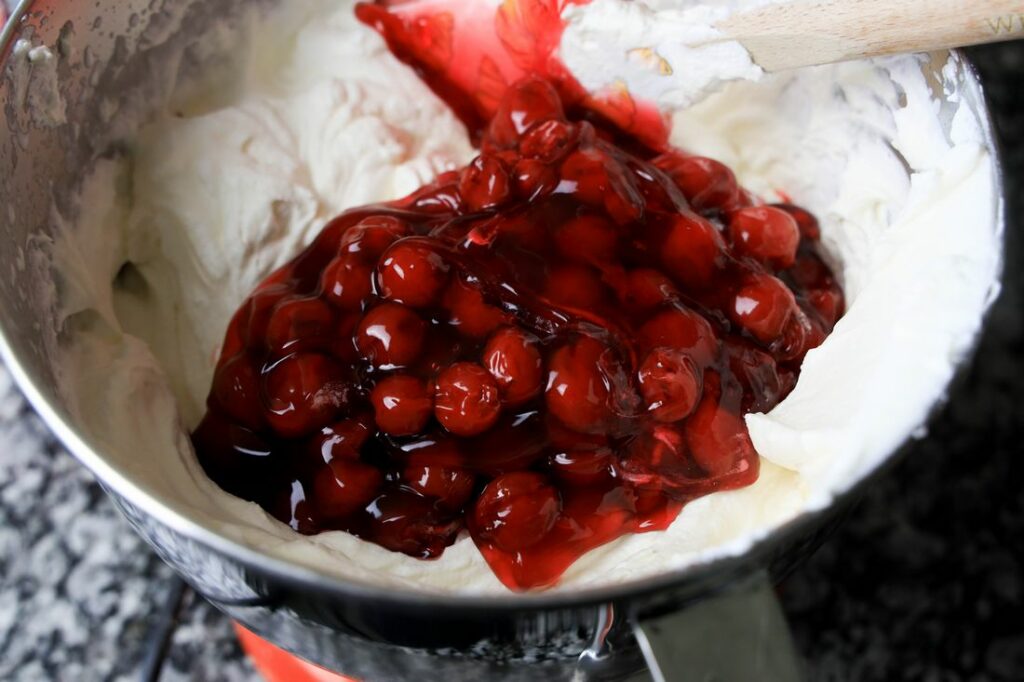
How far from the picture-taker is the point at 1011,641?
82 centimetres

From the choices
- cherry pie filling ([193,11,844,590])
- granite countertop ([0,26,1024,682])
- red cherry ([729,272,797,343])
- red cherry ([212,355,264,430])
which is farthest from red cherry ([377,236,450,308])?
granite countertop ([0,26,1024,682])

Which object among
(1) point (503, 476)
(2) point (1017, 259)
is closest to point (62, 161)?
(1) point (503, 476)

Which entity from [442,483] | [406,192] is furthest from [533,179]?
[442,483]

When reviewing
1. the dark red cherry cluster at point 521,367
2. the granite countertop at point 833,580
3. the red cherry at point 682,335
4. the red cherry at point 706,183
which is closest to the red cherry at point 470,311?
the dark red cherry cluster at point 521,367

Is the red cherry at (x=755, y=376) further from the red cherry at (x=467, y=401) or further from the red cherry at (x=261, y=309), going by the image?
the red cherry at (x=261, y=309)

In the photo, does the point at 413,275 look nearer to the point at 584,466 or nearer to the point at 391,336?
the point at 391,336

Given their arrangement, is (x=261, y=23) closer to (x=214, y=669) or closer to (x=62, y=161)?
(x=62, y=161)

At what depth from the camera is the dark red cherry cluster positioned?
24.3 inches

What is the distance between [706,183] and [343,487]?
376 millimetres

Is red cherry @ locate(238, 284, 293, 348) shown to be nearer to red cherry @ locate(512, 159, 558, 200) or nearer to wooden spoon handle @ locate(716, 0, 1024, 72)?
red cherry @ locate(512, 159, 558, 200)

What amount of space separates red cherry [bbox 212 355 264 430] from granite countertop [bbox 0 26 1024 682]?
223 millimetres

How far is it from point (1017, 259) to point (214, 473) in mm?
844

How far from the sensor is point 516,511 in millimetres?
596

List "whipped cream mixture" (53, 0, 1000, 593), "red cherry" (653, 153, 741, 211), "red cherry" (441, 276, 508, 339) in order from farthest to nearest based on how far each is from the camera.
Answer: "red cherry" (653, 153, 741, 211) < "red cherry" (441, 276, 508, 339) < "whipped cream mixture" (53, 0, 1000, 593)
